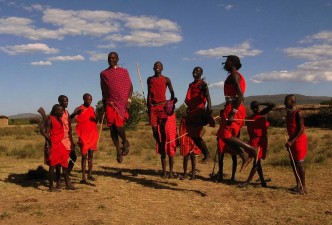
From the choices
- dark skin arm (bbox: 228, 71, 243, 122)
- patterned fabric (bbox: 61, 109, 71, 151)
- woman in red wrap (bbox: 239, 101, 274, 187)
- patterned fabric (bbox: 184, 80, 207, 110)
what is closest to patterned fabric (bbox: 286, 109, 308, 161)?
woman in red wrap (bbox: 239, 101, 274, 187)

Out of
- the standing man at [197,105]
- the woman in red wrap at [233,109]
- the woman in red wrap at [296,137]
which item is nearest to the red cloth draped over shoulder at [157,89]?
the standing man at [197,105]

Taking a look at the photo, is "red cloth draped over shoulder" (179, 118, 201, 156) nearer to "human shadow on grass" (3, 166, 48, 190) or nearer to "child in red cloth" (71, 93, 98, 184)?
"child in red cloth" (71, 93, 98, 184)

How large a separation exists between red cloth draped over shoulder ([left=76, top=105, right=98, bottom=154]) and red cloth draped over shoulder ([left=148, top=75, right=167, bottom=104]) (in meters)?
1.42

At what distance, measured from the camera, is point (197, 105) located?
8773 millimetres

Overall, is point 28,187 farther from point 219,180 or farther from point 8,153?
point 8,153

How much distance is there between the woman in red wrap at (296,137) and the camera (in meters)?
7.54

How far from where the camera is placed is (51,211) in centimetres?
637

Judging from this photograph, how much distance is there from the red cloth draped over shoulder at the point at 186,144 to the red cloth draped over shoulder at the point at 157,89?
73 cm

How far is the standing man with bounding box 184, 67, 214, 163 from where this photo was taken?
8609 millimetres

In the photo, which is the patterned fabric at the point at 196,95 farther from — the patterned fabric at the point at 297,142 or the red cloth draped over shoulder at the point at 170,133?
the patterned fabric at the point at 297,142

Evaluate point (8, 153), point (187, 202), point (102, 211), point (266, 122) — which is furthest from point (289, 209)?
point (8, 153)

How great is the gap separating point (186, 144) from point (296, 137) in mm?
2687

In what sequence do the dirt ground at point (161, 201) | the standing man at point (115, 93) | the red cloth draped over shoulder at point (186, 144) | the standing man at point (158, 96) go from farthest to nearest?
the red cloth draped over shoulder at point (186, 144)
the standing man at point (158, 96)
the standing man at point (115, 93)
the dirt ground at point (161, 201)

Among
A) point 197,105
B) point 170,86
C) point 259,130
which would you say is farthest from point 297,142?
point 170,86
